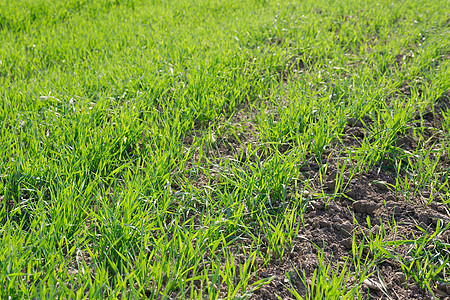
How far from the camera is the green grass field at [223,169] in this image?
1621mm

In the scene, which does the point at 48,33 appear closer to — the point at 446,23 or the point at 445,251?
the point at 445,251

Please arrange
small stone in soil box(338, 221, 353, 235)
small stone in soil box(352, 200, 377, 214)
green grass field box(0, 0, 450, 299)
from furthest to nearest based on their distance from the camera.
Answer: small stone in soil box(352, 200, 377, 214) → small stone in soil box(338, 221, 353, 235) → green grass field box(0, 0, 450, 299)

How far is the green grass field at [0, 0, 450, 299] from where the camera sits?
5.32 feet

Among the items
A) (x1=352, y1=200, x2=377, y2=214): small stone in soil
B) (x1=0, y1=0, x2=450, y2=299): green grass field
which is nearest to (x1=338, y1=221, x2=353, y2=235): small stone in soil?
(x1=0, y1=0, x2=450, y2=299): green grass field

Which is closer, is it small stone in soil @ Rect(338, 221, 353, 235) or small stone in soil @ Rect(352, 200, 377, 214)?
small stone in soil @ Rect(338, 221, 353, 235)

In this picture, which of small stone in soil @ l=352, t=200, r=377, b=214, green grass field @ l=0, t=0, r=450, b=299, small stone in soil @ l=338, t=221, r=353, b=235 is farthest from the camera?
small stone in soil @ l=352, t=200, r=377, b=214

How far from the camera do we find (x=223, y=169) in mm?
2297

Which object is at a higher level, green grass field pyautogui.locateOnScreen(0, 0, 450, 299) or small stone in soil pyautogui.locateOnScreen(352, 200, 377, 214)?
green grass field pyautogui.locateOnScreen(0, 0, 450, 299)

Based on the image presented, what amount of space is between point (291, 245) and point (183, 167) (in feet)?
2.93

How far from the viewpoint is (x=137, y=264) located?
5.08ft

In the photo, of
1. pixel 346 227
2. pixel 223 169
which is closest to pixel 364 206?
pixel 346 227

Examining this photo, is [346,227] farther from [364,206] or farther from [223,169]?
[223,169]

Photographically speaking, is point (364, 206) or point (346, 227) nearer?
point (346, 227)

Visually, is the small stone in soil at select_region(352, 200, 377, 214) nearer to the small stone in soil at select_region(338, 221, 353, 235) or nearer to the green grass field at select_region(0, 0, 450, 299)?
the green grass field at select_region(0, 0, 450, 299)
